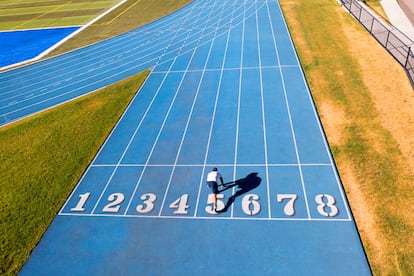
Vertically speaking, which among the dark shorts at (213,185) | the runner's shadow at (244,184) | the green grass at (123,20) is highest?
the green grass at (123,20)

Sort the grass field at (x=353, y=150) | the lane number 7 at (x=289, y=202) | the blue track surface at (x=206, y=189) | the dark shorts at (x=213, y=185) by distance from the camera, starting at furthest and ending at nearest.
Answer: the dark shorts at (x=213, y=185) < the lane number 7 at (x=289, y=202) < the grass field at (x=353, y=150) < the blue track surface at (x=206, y=189)

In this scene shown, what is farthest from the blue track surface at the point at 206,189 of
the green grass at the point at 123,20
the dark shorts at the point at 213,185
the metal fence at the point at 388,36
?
the green grass at the point at 123,20

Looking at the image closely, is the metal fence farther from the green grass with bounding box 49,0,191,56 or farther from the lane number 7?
the green grass with bounding box 49,0,191,56

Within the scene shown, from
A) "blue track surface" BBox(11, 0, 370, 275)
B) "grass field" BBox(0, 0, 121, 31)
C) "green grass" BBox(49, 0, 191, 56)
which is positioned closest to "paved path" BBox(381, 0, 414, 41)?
"blue track surface" BBox(11, 0, 370, 275)

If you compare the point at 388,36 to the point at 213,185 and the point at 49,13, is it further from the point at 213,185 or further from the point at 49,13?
the point at 49,13

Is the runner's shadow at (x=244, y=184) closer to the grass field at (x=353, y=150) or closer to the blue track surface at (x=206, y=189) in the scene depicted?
the blue track surface at (x=206, y=189)

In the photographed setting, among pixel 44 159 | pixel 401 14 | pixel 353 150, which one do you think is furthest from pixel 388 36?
pixel 44 159
